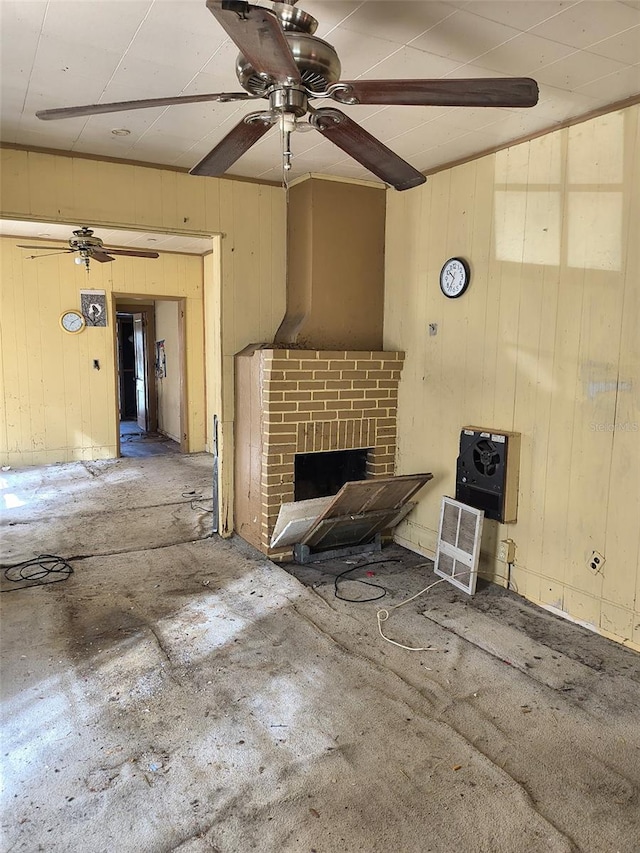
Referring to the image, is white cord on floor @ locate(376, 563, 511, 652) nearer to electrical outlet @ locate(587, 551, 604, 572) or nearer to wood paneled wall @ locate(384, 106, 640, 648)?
wood paneled wall @ locate(384, 106, 640, 648)

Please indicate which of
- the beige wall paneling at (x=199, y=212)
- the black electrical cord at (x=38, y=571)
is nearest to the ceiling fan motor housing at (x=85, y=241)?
the beige wall paneling at (x=199, y=212)

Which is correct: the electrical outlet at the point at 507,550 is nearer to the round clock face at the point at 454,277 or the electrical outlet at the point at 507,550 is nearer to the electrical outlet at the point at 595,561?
the electrical outlet at the point at 595,561

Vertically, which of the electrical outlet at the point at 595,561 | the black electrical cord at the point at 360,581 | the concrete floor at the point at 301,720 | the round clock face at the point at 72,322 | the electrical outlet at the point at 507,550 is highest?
the round clock face at the point at 72,322

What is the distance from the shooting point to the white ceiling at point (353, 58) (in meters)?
2.04

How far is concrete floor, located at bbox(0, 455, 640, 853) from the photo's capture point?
1.70 m

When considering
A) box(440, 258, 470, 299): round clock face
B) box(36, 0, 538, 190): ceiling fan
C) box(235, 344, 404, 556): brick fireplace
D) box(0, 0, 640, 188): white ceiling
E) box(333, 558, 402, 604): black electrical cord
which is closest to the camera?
box(36, 0, 538, 190): ceiling fan

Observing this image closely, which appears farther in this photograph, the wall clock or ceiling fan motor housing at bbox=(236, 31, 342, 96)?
the wall clock

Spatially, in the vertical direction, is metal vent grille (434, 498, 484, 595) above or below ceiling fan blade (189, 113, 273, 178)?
below

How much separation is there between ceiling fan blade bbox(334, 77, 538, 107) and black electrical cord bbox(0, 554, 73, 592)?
3.19 metres

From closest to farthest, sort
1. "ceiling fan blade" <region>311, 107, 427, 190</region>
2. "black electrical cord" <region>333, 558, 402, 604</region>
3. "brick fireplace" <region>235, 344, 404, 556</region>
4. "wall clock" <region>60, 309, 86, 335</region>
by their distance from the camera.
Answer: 1. "ceiling fan blade" <region>311, 107, 427, 190</region>
2. "black electrical cord" <region>333, 558, 402, 604</region>
3. "brick fireplace" <region>235, 344, 404, 556</region>
4. "wall clock" <region>60, 309, 86, 335</region>

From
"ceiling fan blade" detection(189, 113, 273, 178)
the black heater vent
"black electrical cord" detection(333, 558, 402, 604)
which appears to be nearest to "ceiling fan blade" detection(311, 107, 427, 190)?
"ceiling fan blade" detection(189, 113, 273, 178)

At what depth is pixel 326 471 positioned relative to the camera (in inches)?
174

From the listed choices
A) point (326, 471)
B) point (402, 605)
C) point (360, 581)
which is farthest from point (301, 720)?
point (326, 471)

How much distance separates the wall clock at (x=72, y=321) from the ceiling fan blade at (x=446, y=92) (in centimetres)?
607
